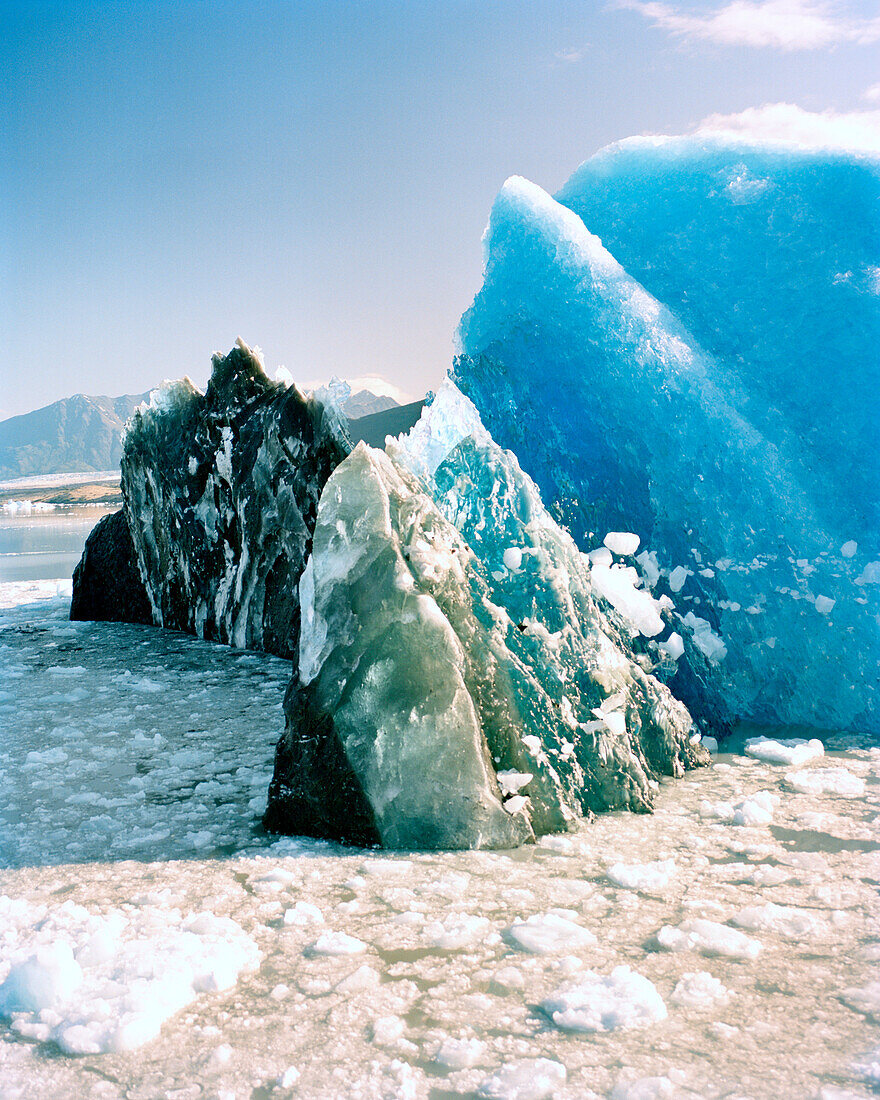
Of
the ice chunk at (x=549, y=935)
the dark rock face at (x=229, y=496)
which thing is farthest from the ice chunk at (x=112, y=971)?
the dark rock face at (x=229, y=496)

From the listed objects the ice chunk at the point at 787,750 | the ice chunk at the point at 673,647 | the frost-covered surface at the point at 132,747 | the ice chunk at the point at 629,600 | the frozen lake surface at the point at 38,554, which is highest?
the ice chunk at the point at 629,600

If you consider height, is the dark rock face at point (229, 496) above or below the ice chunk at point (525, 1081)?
above

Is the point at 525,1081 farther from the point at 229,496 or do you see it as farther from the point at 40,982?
the point at 229,496

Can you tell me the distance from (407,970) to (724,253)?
4.03m

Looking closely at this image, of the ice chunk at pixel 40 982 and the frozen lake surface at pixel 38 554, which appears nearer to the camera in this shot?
the ice chunk at pixel 40 982

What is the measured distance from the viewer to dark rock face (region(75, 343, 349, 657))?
5473 mm

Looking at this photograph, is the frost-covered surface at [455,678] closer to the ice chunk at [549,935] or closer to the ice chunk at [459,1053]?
the ice chunk at [549,935]

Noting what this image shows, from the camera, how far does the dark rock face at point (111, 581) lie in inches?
291

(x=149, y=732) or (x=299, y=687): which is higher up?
(x=299, y=687)

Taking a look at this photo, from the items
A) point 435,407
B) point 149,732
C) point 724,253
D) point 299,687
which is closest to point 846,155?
point 724,253

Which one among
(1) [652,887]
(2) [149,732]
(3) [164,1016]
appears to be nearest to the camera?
(3) [164,1016]

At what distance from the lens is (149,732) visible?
3.78m

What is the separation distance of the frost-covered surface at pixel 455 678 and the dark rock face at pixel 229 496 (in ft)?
7.59

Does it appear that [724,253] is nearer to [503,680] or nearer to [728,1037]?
[503,680]
